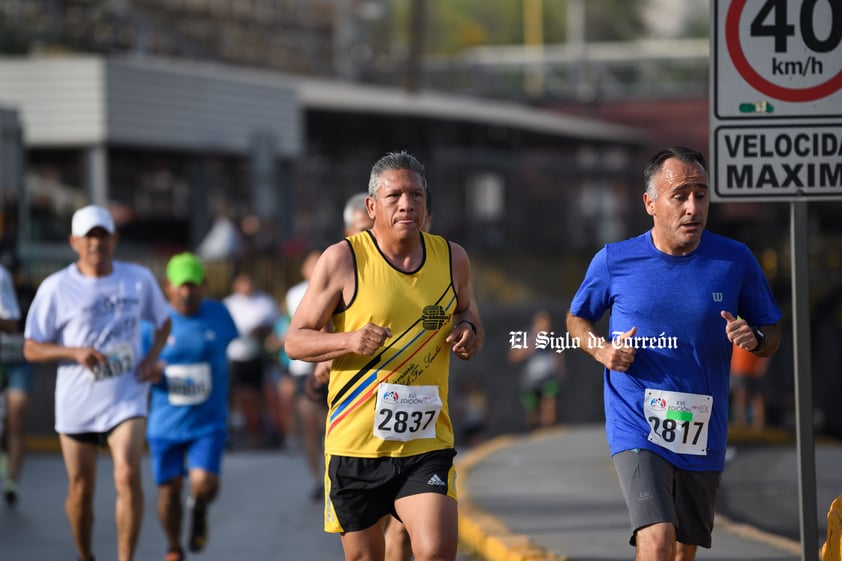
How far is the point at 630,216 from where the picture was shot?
126ft

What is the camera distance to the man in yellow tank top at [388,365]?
257 inches

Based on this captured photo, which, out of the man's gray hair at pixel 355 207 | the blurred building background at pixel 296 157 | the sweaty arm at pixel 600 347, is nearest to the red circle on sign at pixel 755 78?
the sweaty arm at pixel 600 347

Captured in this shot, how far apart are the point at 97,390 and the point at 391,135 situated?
2489cm

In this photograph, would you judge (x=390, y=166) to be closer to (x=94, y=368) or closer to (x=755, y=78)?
(x=755, y=78)

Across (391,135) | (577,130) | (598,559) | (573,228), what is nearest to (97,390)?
(598,559)

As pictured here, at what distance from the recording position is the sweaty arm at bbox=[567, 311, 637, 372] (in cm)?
648

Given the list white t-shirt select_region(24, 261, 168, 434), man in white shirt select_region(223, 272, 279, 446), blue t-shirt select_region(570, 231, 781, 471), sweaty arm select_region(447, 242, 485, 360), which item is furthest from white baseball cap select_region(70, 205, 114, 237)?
man in white shirt select_region(223, 272, 279, 446)

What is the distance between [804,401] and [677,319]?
59 centimetres

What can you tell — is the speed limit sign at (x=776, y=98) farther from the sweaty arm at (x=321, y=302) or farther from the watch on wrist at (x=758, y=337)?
the sweaty arm at (x=321, y=302)

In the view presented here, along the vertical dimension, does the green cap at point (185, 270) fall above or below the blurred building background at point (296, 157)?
below

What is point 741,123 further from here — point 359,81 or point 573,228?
point 359,81

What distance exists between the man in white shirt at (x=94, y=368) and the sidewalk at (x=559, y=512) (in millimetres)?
2293

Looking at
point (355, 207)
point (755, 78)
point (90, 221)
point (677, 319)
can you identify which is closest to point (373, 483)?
point (677, 319)

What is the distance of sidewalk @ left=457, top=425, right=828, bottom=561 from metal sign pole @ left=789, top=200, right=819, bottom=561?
309 cm
